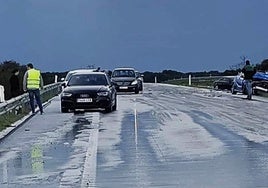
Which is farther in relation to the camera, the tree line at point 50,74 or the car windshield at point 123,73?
the car windshield at point 123,73

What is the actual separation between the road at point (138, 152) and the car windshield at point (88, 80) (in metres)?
4.84

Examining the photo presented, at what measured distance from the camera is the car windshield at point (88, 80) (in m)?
30.4

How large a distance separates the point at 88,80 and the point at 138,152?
51.0 feet

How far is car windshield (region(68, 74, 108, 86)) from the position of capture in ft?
99.6

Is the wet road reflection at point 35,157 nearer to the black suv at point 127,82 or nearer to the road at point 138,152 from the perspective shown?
the road at point 138,152

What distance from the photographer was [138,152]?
1524 centimetres

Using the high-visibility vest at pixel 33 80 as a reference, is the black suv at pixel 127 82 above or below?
below

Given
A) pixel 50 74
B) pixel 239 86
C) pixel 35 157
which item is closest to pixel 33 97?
pixel 35 157

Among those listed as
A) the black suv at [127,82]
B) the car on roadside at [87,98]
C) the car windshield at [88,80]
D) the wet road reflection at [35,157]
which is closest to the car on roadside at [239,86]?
the black suv at [127,82]

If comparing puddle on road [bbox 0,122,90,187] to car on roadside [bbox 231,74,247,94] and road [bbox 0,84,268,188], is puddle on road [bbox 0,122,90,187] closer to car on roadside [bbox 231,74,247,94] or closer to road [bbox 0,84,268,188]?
road [bbox 0,84,268,188]

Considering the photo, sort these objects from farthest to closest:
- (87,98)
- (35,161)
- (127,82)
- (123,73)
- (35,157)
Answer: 1. (123,73)
2. (127,82)
3. (87,98)
4. (35,157)
5. (35,161)

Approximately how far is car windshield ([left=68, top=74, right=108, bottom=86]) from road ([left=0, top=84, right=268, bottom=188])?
4.84 metres

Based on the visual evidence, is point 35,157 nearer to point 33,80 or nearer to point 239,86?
point 33,80

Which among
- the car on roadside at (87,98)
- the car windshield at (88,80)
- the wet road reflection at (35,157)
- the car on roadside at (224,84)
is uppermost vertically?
the car windshield at (88,80)
